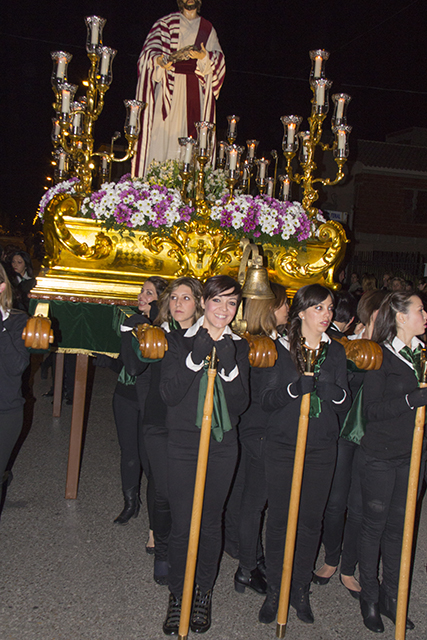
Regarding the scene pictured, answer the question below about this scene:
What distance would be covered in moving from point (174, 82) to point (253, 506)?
4.51m

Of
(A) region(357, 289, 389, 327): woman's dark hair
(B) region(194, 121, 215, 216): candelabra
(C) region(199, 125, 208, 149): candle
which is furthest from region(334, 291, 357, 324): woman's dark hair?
(C) region(199, 125, 208, 149): candle

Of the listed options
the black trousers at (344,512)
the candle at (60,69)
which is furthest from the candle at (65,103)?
the black trousers at (344,512)

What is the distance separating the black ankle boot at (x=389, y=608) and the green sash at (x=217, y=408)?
1.43 m

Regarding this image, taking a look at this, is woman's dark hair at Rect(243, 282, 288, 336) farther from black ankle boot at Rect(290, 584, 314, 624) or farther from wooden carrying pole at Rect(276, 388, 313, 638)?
black ankle boot at Rect(290, 584, 314, 624)

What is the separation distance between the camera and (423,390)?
118 inches

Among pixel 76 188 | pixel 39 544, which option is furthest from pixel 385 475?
Answer: pixel 76 188

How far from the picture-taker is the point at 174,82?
593 centimetres

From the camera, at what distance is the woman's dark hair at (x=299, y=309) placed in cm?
317

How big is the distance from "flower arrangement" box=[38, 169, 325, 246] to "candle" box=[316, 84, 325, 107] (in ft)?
3.03

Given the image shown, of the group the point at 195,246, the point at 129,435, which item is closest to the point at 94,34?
the point at 195,246

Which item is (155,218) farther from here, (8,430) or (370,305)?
(8,430)

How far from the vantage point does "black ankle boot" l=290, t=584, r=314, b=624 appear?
321 cm

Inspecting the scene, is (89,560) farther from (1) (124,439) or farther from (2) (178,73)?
(2) (178,73)

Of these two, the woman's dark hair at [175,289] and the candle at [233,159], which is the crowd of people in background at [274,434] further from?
the candle at [233,159]
